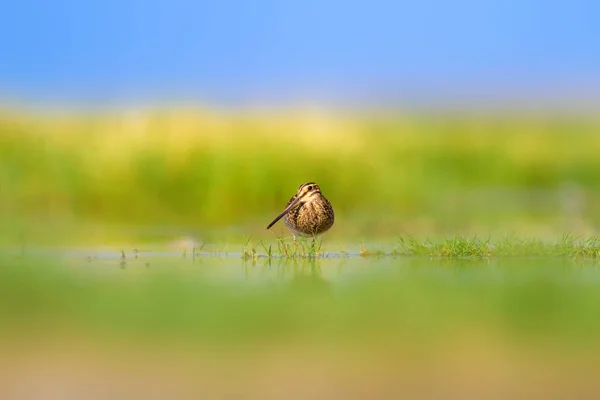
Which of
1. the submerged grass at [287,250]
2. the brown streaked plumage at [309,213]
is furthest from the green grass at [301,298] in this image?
the brown streaked plumage at [309,213]

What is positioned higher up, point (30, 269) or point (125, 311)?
point (30, 269)

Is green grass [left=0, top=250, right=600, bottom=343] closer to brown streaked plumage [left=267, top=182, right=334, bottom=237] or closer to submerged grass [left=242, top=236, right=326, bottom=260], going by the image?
submerged grass [left=242, top=236, right=326, bottom=260]

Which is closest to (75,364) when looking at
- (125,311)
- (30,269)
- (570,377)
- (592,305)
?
(125,311)

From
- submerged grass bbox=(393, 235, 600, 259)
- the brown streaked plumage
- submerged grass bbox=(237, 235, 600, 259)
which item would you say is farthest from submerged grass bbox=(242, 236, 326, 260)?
the brown streaked plumage

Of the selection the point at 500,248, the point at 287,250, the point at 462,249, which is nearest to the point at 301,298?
the point at 287,250

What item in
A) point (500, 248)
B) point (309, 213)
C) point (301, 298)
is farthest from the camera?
point (309, 213)

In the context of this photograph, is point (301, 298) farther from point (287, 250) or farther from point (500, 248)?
point (500, 248)

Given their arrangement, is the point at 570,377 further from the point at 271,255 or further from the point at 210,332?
the point at 271,255

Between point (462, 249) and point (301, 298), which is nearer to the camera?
point (301, 298)
